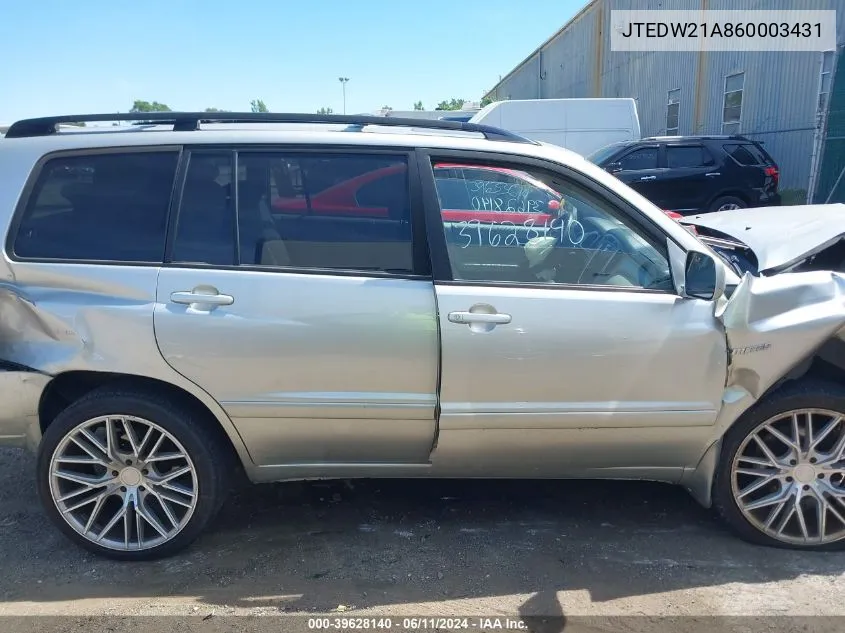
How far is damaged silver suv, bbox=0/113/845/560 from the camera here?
104 inches

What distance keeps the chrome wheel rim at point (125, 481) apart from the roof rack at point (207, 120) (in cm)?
132

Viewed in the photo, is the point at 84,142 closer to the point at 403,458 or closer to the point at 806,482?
the point at 403,458

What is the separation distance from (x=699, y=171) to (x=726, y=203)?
692 mm

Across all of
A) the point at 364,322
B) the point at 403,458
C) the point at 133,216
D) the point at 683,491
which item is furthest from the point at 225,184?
the point at 683,491

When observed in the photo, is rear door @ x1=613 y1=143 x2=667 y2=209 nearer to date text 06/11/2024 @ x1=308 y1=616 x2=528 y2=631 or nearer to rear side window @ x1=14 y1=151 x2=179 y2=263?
rear side window @ x1=14 y1=151 x2=179 y2=263

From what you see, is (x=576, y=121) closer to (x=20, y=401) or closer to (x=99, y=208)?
(x=99, y=208)

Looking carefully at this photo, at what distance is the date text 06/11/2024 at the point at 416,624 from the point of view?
2.46 meters

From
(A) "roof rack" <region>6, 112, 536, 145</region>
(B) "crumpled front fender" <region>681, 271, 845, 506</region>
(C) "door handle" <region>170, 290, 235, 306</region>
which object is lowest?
(B) "crumpled front fender" <region>681, 271, 845, 506</region>

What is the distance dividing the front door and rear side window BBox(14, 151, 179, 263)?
116cm

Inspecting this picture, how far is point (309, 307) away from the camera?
2648mm

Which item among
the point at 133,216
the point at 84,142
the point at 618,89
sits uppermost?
the point at 618,89

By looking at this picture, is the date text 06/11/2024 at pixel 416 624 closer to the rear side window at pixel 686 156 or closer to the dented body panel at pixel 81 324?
the dented body panel at pixel 81 324

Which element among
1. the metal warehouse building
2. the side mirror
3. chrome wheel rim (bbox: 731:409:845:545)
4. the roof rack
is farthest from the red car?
the metal warehouse building

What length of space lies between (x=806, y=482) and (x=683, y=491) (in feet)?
2.26
